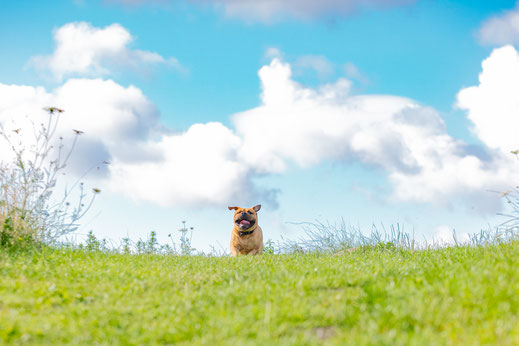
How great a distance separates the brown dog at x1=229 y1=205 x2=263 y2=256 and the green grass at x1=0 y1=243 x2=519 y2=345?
9.71ft

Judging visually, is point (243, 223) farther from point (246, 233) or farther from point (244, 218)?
point (246, 233)

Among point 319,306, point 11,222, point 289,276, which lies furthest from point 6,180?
point 319,306

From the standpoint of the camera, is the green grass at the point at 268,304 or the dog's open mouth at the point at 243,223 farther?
the dog's open mouth at the point at 243,223

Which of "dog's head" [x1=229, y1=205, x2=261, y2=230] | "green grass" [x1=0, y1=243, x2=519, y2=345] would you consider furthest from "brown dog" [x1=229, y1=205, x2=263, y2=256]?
"green grass" [x1=0, y1=243, x2=519, y2=345]

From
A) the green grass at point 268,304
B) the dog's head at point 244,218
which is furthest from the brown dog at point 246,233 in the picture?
the green grass at point 268,304

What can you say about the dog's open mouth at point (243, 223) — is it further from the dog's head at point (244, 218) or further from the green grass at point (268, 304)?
the green grass at point (268, 304)

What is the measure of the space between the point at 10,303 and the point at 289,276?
12.7 feet

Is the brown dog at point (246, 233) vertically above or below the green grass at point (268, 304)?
above

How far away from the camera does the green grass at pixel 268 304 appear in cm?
552

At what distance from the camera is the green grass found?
5523 millimetres

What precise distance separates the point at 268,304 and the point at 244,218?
5.85 meters

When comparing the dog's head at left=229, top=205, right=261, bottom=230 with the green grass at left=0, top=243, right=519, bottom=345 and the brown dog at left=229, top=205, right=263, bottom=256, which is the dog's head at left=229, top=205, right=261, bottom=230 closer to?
the brown dog at left=229, top=205, right=263, bottom=256

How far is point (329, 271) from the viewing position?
8164 millimetres

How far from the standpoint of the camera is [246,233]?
1223 cm
